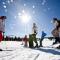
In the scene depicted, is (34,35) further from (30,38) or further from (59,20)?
(59,20)

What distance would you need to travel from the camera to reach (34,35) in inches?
869

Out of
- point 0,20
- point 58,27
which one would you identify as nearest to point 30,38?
point 58,27

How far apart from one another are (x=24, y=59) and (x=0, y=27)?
1148 inches

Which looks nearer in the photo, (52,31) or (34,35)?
(34,35)

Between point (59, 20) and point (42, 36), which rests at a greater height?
point (59, 20)

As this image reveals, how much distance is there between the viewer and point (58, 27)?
32406 mm

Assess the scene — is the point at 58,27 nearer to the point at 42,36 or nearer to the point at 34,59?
the point at 42,36

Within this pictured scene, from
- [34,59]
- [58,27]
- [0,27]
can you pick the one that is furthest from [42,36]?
[0,27]

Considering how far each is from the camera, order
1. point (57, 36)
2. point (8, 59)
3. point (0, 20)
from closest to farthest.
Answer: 1. point (8, 59)
2. point (57, 36)
3. point (0, 20)

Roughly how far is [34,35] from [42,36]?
214 cm

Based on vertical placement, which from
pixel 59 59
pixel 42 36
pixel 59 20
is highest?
pixel 59 20

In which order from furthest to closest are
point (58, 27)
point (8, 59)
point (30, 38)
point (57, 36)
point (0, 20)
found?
point (0, 20), point (58, 27), point (57, 36), point (30, 38), point (8, 59)

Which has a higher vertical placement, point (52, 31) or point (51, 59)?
point (52, 31)

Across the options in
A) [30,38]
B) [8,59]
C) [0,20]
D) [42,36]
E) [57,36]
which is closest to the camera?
[8,59]
